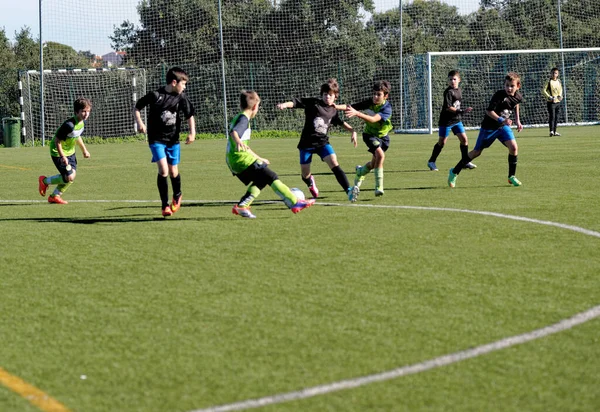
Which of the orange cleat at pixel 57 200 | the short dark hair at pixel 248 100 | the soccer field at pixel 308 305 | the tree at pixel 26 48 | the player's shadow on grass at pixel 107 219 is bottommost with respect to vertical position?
the soccer field at pixel 308 305

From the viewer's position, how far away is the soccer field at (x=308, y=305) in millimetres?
4352

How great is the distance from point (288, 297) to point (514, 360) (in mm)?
1989

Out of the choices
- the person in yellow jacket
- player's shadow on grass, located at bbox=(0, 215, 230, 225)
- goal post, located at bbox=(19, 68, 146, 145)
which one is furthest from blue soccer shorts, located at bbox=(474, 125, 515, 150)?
goal post, located at bbox=(19, 68, 146, 145)

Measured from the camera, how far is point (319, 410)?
405 cm

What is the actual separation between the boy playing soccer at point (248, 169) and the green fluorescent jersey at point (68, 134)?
10.6ft

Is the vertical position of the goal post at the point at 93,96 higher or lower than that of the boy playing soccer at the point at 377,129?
higher

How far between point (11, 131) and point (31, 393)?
28.9 metres

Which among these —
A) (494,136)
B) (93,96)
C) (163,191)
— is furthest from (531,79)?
(163,191)

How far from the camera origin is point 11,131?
31703 millimetres

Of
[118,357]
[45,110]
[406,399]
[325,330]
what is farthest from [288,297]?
[45,110]

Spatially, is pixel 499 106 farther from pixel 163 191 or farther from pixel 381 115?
pixel 163 191

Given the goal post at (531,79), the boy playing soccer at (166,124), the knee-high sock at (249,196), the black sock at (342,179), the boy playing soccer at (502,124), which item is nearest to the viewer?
the knee-high sock at (249,196)

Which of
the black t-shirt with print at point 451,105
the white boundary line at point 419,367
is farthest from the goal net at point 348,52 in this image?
the white boundary line at point 419,367

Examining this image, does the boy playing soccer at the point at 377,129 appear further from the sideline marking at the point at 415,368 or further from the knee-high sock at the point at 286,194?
the sideline marking at the point at 415,368
